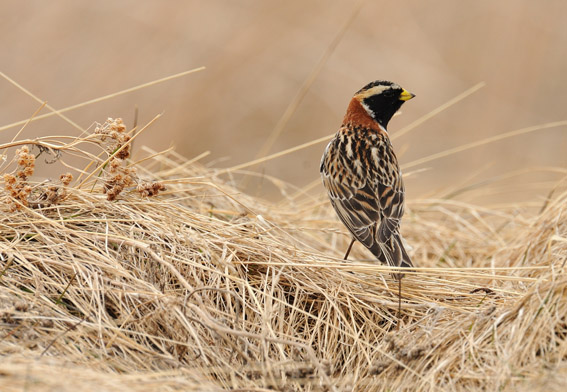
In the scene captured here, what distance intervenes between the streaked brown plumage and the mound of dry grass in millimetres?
392

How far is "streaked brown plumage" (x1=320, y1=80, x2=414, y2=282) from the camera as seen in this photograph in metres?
4.48

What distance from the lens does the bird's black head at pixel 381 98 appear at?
5332mm

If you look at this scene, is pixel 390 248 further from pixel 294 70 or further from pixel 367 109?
pixel 294 70

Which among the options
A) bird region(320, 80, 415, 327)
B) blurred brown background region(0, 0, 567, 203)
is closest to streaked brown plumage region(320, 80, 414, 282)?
bird region(320, 80, 415, 327)

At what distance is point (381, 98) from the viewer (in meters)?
5.38

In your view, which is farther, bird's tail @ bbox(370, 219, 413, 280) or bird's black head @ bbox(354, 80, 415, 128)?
bird's black head @ bbox(354, 80, 415, 128)

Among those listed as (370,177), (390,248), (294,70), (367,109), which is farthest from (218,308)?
(294,70)

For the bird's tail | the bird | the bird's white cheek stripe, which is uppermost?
the bird's white cheek stripe

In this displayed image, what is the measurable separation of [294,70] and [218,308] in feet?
23.7

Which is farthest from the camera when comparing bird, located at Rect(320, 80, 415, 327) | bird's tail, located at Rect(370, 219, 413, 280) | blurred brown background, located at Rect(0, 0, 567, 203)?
blurred brown background, located at Rect(0, 0, 567, 203)

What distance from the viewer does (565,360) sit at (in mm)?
2924

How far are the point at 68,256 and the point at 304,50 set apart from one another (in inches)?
292

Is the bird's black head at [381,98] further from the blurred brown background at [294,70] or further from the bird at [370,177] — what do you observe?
the blurred brown background at [294,70]

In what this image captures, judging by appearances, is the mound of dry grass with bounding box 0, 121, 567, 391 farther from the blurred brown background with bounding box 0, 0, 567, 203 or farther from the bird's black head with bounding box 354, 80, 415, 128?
the blurred brown background with bounding box 0, 0, 567, 203
